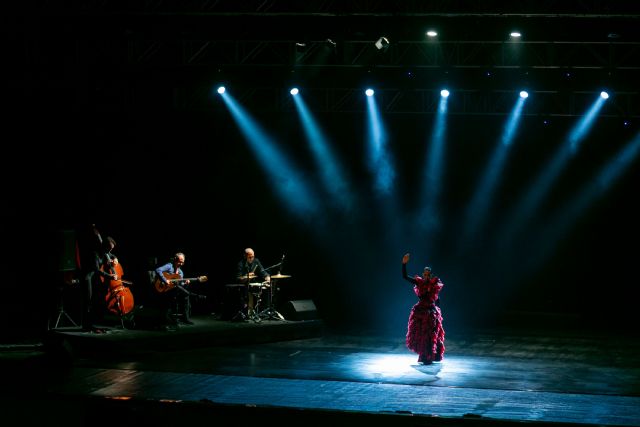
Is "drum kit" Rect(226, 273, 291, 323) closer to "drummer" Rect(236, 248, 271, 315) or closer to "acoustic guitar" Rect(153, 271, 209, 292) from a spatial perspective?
"drummer" Rect(236, 248, 271, 315)

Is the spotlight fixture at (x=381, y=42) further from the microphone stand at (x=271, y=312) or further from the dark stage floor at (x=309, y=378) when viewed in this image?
the dark stage floor at (x=309, y=378)

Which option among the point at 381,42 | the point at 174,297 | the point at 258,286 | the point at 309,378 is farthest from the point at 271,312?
the point at 381,42

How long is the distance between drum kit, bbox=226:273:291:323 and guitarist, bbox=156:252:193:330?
824mm

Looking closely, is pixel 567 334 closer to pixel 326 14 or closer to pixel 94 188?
pixel 326 14

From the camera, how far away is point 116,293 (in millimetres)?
12320

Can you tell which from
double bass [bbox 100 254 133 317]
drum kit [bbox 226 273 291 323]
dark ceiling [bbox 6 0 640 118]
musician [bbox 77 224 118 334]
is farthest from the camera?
drum kit [bbox 226 273 291 323]

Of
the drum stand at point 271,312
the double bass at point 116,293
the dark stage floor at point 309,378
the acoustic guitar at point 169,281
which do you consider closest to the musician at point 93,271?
the double bass at point 116,293

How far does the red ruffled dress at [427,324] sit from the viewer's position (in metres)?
11.0

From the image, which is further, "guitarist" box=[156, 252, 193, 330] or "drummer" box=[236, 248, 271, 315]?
"drummer" box=[236, 248, 271, 315]

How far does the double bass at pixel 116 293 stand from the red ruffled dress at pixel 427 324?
4.50 meters

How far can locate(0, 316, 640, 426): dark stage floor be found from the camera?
21.6 feet

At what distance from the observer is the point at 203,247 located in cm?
1675

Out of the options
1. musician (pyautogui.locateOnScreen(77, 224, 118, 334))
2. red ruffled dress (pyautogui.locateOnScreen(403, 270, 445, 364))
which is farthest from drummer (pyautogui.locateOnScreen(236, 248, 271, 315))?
red ruffled dress (pyautogui.locateOnScreen(403, 270, 445, 364))

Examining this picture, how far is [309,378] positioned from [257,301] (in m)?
4.22
